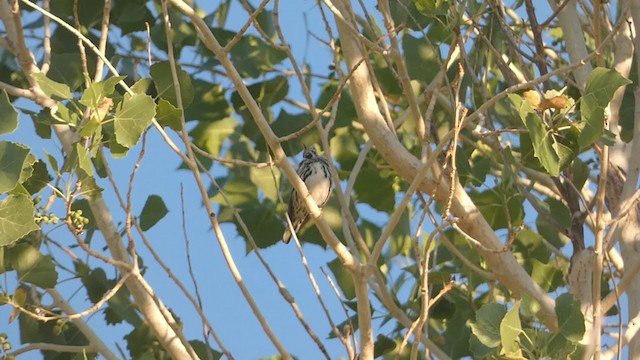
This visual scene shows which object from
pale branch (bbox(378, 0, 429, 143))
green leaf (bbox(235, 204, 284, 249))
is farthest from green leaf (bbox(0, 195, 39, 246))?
green leaf (bbox(235, 204, 284, 249))

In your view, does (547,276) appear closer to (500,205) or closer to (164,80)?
(500,205)

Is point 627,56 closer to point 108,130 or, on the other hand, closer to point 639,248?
point 639,248

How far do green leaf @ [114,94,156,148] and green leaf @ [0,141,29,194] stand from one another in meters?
0.21

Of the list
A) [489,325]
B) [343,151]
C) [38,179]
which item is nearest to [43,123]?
[38,179]

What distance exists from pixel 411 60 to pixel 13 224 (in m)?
1.66

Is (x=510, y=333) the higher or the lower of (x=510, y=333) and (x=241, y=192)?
the lower

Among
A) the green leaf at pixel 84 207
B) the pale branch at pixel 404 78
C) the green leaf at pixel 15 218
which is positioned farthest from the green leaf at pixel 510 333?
the green leaf at pixel 84 207

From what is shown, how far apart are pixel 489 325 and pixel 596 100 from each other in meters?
0.56

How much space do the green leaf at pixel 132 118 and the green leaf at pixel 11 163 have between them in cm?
21

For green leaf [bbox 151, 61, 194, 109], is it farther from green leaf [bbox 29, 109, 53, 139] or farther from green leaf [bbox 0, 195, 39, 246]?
green leaf [bbox 0, 195, 39, 246]

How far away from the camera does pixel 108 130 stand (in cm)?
262

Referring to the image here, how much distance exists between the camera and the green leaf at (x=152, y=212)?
358 centimetres

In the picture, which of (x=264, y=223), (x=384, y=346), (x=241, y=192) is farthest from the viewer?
(x=241, y=192)

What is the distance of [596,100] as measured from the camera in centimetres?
251
